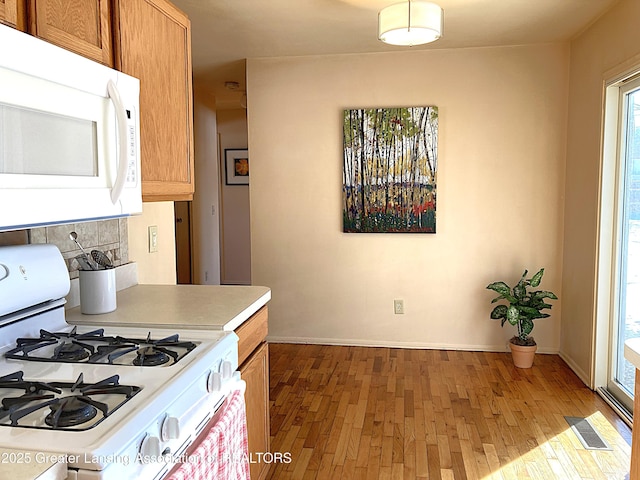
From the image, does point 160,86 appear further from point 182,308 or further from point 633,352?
point 633,352

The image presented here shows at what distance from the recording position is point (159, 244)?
2670 millimetres

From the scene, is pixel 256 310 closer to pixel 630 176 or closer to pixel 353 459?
pixel 353 459

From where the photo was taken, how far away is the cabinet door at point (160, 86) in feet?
5.93

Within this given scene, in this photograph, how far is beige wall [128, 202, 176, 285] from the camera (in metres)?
2.46

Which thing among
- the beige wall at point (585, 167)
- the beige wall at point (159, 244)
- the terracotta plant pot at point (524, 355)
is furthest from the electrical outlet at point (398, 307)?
the beige wall at point (159, 244)

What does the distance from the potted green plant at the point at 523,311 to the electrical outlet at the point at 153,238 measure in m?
2.37

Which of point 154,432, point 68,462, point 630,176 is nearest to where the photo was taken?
point 68,462

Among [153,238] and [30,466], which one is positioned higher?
[153,238]

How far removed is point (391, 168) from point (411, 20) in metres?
1.41

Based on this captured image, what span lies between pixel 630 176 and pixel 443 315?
1.67 m

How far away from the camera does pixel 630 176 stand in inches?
123

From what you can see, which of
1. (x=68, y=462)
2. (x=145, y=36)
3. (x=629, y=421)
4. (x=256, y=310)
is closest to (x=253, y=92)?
(x=145, y=36)

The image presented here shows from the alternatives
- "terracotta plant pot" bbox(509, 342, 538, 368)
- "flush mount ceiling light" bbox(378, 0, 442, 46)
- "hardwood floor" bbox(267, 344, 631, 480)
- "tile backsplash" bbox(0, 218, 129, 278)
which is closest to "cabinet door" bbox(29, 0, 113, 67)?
"tile backsplash" bbox(0, 218, 129, 278)

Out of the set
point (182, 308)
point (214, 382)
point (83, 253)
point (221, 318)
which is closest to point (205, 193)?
point (83, 253)
